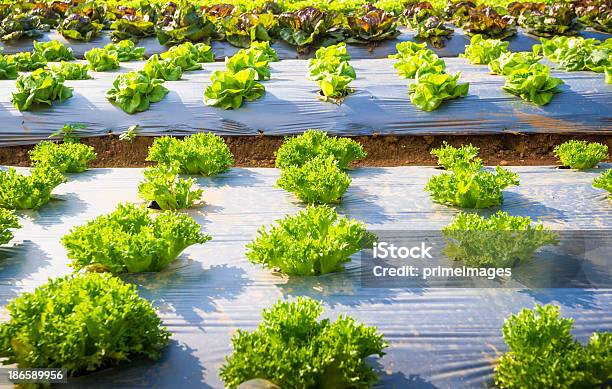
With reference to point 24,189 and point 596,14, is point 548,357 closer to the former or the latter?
point 24,189

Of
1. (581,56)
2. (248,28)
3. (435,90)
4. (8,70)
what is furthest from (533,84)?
(8,70)

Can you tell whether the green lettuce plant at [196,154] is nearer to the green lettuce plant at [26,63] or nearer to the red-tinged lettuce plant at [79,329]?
the red-tinged lettuce plant at [79,329]

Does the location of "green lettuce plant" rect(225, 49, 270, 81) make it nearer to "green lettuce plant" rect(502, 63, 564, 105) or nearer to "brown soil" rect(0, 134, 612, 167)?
"brown soil" rect(0, 134, 612, 167)

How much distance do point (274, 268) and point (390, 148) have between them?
4.63 m

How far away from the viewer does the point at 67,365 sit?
3117 millimetres

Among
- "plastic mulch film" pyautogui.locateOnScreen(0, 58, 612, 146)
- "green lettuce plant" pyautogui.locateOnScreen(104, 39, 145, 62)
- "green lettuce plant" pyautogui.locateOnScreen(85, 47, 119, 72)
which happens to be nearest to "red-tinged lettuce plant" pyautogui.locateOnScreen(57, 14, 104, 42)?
"green lettuce plant" pyautogui.locateOnScreen(104, 39, 145, 62)

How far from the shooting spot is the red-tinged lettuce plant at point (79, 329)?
3.13 metres

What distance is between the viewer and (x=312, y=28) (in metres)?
13.0

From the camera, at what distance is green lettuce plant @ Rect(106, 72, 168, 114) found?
8789 millimetres

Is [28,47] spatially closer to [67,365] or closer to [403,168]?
[403,168]

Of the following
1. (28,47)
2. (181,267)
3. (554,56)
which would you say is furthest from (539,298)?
(28,47)

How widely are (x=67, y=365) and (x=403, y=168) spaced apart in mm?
4755

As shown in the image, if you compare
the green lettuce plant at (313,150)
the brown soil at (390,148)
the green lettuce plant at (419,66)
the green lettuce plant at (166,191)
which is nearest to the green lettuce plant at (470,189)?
the green lettuce plant at (313,150)

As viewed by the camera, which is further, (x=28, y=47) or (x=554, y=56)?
(x=28, y=47)
